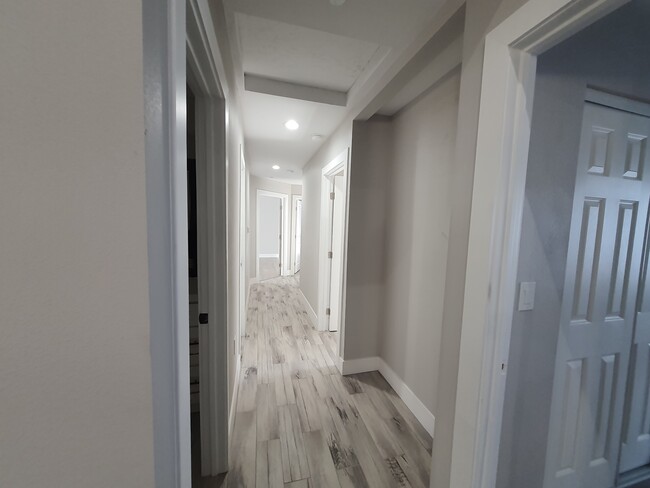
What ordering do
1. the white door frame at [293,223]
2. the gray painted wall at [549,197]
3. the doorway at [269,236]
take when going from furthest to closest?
the doorway at [269,236], the white door frame at [293,223], the gray painted wall at [549,197]

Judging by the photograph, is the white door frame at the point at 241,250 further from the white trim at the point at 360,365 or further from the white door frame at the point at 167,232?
the white door frame at the point at 167,232

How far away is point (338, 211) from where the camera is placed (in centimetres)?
314

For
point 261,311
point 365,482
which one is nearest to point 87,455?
point 365,482

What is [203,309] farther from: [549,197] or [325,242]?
[325,242]

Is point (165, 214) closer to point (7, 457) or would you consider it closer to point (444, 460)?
point (7, 457)

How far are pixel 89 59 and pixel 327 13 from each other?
4.04 ft

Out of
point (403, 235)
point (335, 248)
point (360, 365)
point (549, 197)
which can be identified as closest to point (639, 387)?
point (549, 197)

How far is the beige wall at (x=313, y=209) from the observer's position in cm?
259

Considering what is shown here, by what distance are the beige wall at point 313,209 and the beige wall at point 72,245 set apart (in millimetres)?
2116

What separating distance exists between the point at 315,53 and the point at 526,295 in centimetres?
177

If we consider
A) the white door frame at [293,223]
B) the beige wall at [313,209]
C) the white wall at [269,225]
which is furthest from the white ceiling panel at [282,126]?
the white wall at [269,225]

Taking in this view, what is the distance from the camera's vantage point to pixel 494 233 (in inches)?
33.9

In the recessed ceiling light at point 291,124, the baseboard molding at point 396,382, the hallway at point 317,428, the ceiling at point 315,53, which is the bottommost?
the hallway at point 317,428

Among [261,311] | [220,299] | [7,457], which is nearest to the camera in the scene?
[7,457]
